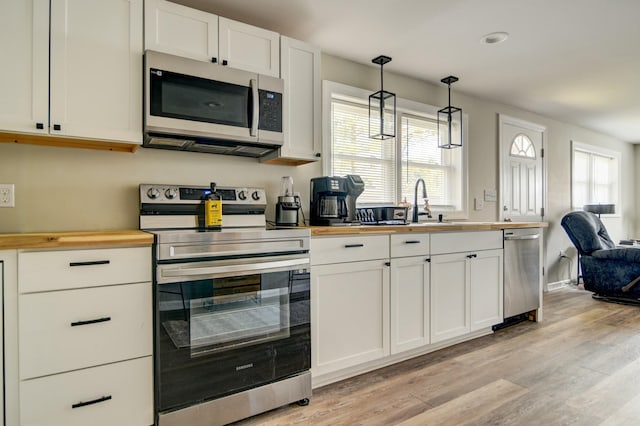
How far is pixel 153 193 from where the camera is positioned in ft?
6.97

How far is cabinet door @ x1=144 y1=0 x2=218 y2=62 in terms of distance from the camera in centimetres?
197

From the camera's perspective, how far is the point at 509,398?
2117 mm

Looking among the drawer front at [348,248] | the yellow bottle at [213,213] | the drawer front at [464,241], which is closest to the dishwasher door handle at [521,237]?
the drawer front at [464,241]

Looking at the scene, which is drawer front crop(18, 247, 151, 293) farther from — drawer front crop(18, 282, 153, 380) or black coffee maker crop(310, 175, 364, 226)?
black coffee maker crop(310, 175, 364, 226)

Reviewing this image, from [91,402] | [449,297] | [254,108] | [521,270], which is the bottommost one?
[91,402]

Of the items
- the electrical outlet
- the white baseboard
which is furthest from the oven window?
the white baseboard

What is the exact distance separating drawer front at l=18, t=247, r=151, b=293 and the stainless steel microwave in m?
0.69

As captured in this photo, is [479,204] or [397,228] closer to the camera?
[397,228]

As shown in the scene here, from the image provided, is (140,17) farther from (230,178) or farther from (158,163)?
(230,178)

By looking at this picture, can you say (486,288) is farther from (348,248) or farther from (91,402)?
(91,402)

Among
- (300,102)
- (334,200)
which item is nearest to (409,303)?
(334,200)

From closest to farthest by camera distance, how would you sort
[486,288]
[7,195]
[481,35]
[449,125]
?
[7,195] → [481,35] → [486,288] → [449,125]

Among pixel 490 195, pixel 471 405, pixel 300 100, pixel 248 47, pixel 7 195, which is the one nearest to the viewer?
pixel 7 195

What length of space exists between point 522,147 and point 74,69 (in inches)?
193
